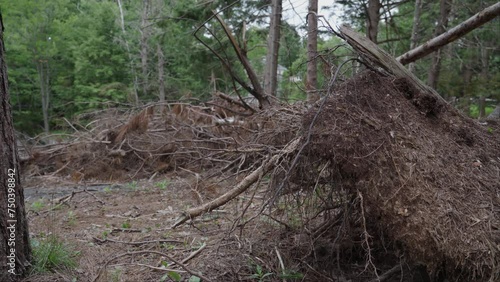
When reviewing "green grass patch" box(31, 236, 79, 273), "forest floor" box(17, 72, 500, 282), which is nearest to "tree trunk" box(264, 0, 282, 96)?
"forest floor" box(17, 72, 500, 282)

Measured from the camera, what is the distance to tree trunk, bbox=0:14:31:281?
2.70m

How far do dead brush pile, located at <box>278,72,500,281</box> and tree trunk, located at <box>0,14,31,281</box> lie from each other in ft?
6.50

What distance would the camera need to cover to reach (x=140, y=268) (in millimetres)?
3289

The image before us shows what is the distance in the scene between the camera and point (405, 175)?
275cm

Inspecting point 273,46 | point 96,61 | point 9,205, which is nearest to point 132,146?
point 273,46

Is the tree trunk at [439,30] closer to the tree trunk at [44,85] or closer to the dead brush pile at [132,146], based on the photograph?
the dead brush pile at [132,146]

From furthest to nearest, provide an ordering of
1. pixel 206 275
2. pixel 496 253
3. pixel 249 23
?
pixel 249 23
pixel 206 275
pixel 496 253

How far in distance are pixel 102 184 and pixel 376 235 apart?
6627 mm

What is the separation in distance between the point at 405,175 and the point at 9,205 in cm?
278

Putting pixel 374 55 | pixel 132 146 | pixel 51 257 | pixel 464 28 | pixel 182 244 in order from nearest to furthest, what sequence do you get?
pixel 51 257, pixel 374 55, pixel 182 244, pixel 464 28, pixel 132 146

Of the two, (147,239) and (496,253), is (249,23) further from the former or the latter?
(496,253)

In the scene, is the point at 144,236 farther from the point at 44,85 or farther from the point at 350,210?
the point at 44,85

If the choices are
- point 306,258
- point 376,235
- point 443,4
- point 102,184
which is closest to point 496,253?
point 376,235

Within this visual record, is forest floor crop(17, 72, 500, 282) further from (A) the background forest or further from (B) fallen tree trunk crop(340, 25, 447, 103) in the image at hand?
(A) the background forest
